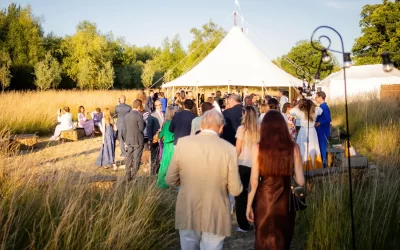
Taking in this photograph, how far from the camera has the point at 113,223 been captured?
4086mm

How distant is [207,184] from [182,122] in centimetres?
383

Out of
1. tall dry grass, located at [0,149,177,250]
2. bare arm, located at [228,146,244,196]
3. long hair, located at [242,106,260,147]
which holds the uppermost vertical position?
long hair, located at [242,106,260,147]

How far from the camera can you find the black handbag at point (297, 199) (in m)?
3.75

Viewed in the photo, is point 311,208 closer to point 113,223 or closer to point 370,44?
point 113,223

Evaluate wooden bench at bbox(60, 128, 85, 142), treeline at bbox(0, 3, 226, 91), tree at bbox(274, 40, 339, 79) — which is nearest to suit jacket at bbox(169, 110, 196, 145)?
wooden bench at bbox(60, 128, 85, 142)

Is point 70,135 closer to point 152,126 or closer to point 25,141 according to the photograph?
point 25,141

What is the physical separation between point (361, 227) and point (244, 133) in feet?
6.17

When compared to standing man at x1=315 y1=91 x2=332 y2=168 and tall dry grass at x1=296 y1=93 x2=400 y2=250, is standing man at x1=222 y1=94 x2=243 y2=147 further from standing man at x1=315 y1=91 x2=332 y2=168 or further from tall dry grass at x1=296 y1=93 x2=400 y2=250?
standing man at x1=315 y1=91 x2=332 y2=168

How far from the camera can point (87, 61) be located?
143ft

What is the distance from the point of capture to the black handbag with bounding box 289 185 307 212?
12.3 feet

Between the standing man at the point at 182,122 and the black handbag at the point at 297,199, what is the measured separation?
370 centimetres

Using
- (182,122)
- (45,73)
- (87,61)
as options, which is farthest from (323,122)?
(87,61)

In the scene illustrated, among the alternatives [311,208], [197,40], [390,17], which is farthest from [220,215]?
[390,17]

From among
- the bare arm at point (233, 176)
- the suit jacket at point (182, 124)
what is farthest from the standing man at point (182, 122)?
the bare arm at point (233, 176)
